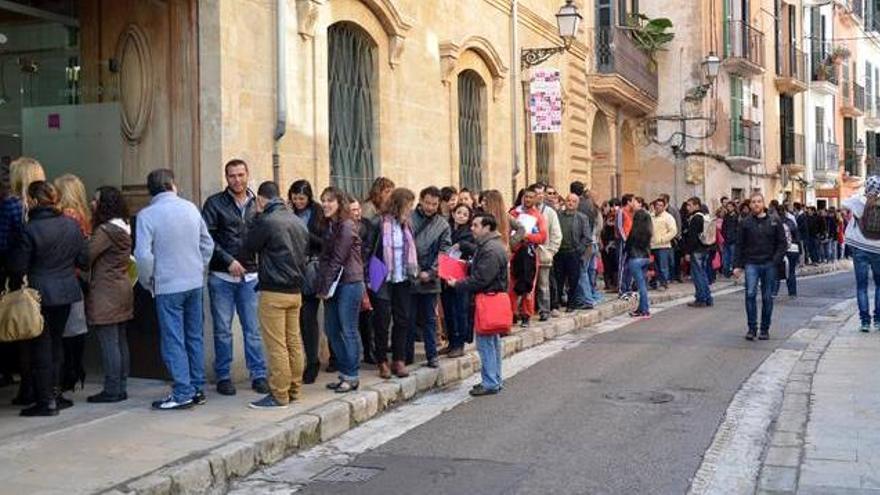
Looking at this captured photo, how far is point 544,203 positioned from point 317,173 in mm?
3485

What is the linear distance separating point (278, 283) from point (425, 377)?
211 cm

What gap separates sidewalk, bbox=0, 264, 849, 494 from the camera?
571 centimetres

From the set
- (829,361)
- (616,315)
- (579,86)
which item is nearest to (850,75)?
(579,86)

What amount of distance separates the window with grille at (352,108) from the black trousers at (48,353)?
4.44m

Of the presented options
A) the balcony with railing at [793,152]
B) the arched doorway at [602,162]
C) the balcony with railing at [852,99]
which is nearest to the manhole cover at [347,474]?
the arched doorway at [602,162]

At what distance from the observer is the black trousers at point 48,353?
23.6 feet

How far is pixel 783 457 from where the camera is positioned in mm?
6660

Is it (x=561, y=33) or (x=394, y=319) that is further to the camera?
(x=561, y=33)

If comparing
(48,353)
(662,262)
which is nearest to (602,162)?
(662,262)

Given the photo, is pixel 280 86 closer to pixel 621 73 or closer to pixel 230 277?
pixel 230 277

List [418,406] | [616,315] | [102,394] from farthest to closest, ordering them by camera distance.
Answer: [616,315] → [418,406] → [102,394]

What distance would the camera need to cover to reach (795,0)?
3797 centimetres

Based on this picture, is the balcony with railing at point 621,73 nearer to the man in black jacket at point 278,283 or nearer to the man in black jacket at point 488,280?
the man in black jacket at point 488,280

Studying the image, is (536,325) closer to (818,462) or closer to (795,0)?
(818,462)
